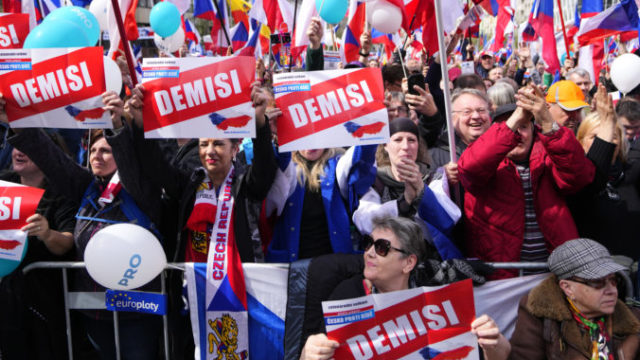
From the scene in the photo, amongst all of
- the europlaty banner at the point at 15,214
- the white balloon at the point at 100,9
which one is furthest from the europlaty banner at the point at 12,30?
the white balloon at the point at 100,9

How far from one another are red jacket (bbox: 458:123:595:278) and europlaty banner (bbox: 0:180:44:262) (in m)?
2.43

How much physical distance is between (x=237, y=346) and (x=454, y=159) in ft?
5.44

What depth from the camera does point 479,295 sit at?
3.21m

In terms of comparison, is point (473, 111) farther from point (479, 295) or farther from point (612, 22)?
point (612, 22)

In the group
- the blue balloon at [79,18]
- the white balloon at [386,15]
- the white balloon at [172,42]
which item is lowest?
the white balloon at [386,15]

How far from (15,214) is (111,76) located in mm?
955

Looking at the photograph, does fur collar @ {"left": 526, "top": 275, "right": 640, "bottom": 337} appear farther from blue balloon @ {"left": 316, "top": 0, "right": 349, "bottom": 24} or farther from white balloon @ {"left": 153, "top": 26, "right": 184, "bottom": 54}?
white balloon @ {"left": 153, "top": 26, "right": 184, "bottom": 54}

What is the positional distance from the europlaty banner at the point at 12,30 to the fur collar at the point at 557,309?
11.8 feet

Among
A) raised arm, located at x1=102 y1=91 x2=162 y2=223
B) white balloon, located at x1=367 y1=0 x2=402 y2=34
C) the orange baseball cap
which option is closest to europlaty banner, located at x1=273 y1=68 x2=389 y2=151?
raised arm, located at x1=102 y1=91 x2=162 y2=223

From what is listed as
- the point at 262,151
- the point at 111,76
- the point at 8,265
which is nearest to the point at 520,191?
the point at 262,151

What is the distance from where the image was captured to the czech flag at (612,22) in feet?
24.6

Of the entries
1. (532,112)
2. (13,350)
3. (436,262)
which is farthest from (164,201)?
(532,112)

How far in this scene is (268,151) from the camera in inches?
130

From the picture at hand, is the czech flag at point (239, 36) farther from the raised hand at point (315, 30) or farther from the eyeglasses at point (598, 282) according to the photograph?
the eyeglasses at point (598, 282)
